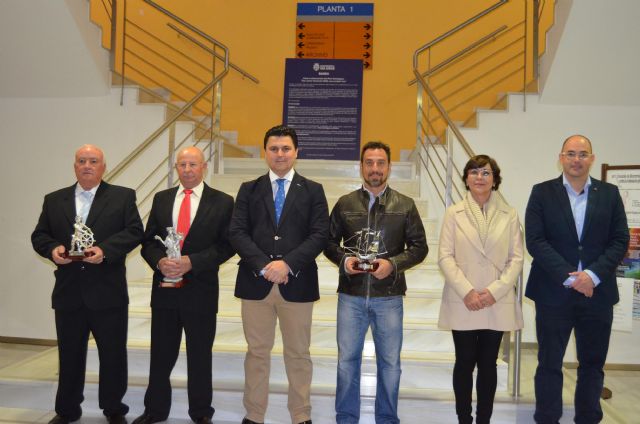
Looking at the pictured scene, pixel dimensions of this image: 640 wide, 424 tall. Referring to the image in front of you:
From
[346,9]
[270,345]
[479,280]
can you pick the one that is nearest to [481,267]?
[479,280]

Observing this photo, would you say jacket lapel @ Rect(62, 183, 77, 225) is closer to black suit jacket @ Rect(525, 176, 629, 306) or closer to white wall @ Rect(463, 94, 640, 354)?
black suit jacket @ Rect(525, 176, 629, 306)

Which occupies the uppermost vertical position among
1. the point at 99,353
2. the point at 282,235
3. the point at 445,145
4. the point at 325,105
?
the point at 325,105

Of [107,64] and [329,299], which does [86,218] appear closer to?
[329,299]

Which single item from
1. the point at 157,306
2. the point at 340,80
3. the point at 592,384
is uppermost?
the point at 340,80

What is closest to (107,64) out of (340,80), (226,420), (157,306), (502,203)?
(340,80)

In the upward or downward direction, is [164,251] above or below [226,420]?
above

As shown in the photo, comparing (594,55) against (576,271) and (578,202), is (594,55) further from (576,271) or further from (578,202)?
(576,271)

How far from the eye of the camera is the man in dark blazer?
284cm

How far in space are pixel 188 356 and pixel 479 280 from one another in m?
1.60

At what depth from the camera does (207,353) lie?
303 centimetres

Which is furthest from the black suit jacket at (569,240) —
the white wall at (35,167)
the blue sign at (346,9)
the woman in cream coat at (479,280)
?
the blue sign at (346,9)

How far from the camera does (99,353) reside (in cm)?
304

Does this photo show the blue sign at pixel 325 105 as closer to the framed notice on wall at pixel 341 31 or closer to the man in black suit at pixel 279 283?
the framed notice on wall at pixel 341 31

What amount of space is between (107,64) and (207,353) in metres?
3.49
